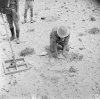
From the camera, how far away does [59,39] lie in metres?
6.78

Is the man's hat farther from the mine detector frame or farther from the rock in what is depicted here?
the rock

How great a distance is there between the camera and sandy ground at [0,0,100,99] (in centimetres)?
584

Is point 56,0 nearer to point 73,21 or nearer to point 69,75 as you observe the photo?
point 73,21

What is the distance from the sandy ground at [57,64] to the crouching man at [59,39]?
286 mm

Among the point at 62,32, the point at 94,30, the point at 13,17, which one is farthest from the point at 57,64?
the point at 94,30

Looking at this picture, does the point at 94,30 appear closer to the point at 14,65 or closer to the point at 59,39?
the point at 59,39

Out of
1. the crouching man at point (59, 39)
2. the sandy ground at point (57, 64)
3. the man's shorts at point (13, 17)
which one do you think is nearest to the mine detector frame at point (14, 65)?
the sandy ground at point (57, 64)

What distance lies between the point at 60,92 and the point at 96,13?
17.0ft

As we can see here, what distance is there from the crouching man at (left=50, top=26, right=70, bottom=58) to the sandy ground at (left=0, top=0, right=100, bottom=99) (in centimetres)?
29

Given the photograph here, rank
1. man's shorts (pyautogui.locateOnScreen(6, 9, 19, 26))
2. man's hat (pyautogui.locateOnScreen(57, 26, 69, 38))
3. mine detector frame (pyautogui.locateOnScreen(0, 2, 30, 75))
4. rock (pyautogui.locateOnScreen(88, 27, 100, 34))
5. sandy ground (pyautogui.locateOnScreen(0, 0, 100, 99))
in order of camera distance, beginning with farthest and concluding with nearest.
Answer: rock (pyautogui.locateOnScreen(88, 27, 100, 34)), man's shorts (pyautogui.locateOnScreen(6, 9, 19, 26)), mine detector frame (pyautogui.locateOnScreen(0, 2, 30, 75)), man's hat (pyautogui.locateOnScreen(57, 26, 69, 38)), sandy ground (pyautogui.locateOnScreen(0, 0, 100, 99))

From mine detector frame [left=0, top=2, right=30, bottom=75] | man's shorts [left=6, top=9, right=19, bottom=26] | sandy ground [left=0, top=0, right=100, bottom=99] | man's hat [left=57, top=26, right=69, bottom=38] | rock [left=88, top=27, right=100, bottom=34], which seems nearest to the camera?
sandy ground [left=0, top=0, right=100, bottom=99]

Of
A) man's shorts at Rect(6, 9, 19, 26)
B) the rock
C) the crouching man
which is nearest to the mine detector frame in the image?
the crouching man

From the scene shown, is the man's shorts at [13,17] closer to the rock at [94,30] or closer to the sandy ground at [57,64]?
the sandy ground at [57,64]

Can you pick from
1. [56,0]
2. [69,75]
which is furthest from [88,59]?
[56,0]
